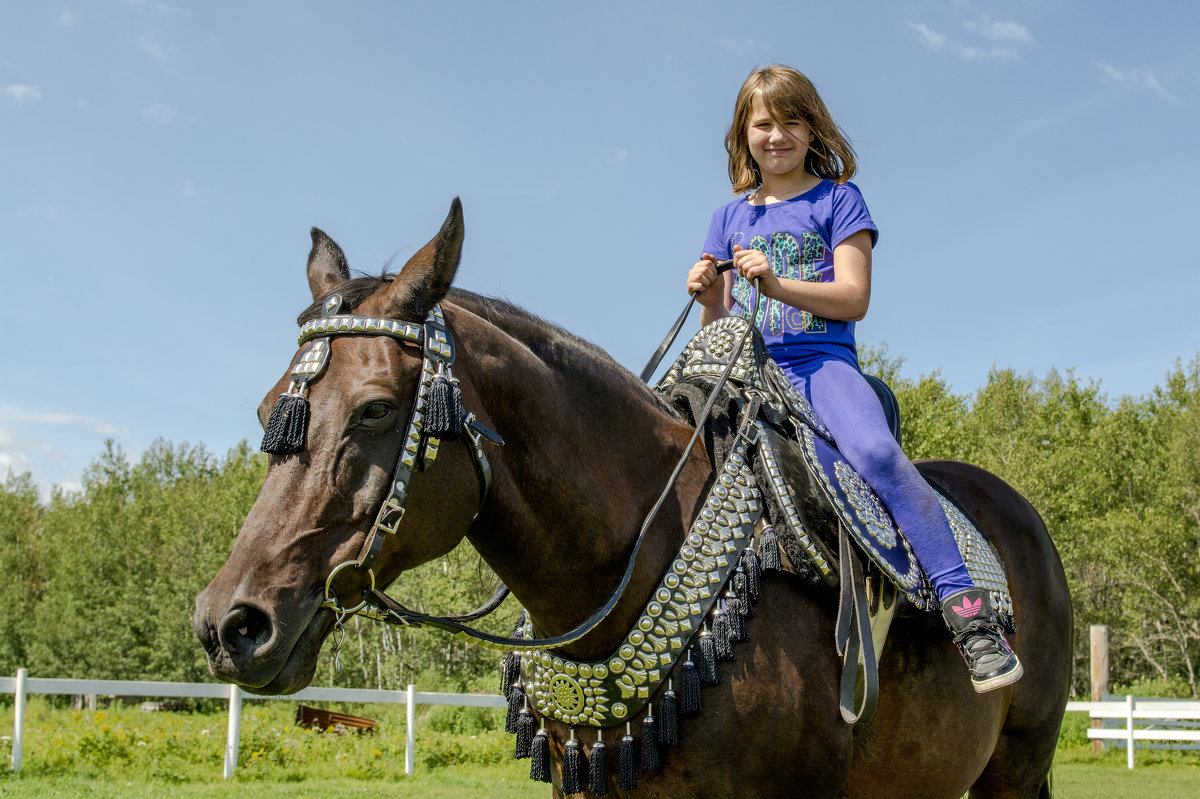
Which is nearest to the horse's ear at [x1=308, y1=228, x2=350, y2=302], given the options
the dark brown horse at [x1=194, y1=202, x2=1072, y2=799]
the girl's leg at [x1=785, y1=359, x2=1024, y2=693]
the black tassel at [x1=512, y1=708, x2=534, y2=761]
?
the dark brown horse at [x1=194, y1=202, x2=1072, y2=799]

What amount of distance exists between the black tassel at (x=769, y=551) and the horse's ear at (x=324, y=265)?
1410 millimetres

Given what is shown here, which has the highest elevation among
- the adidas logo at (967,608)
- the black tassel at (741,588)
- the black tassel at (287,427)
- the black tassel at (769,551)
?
the black tassel at (287,427)

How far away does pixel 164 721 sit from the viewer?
42.6ft

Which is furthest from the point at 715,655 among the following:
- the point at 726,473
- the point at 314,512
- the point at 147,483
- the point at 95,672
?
the point at 147,483

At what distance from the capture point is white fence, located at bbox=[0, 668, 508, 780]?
423 inches

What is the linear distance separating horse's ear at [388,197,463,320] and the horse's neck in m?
0.17

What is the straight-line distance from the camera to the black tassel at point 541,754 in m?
2.61

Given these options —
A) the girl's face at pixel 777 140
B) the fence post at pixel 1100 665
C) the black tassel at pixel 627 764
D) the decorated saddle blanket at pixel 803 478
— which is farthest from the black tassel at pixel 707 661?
the fence post at pixel 1100 665

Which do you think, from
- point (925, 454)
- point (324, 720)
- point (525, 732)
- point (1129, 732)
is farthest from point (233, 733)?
point (925, 454)

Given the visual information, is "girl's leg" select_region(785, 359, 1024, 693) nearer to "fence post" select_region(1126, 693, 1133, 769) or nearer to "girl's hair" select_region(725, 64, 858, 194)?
"girl's hair" select_region(725, 64, 858, 194)

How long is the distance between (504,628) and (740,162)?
23059 millimetres

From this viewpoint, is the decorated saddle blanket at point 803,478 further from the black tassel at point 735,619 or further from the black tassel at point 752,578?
the black tassel at point 735,619

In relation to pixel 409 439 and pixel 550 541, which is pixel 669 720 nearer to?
pixel 550 541

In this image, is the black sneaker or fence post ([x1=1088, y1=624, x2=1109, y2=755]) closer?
the black sneaker
